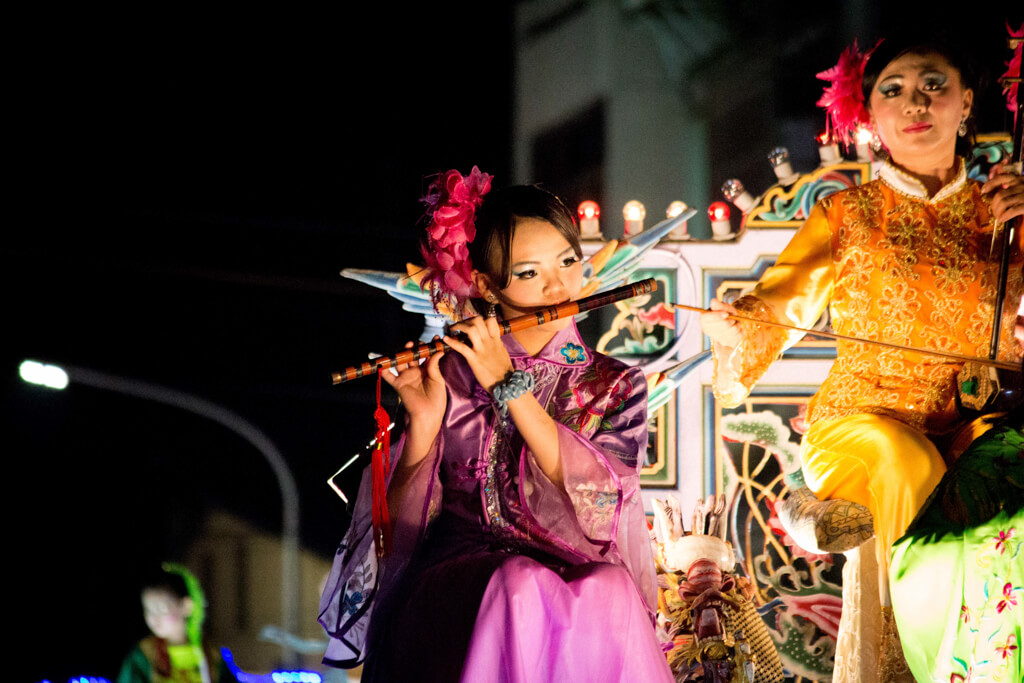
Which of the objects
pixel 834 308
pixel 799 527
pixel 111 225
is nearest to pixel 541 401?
pixel 799 527

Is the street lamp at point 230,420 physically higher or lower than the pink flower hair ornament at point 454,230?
lower

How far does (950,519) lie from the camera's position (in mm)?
2137

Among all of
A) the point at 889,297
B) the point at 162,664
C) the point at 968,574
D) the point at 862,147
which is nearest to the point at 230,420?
the point at 162,664

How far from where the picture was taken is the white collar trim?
2.72 m

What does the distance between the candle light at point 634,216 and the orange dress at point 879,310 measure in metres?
0.59

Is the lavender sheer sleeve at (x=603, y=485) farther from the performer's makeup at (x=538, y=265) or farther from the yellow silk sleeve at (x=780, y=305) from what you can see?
the yellow silk sleeve at (x=780, y=305)

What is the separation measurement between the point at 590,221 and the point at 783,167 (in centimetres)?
59

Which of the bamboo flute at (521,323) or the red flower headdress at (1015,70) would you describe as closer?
the bamboo flute at (521,323)

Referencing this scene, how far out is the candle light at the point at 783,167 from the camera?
10.8ft

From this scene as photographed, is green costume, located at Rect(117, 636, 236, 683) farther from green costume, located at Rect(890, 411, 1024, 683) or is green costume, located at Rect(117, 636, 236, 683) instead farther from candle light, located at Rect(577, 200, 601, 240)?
green costume, located at Rect(890, 411, 1024, 683)

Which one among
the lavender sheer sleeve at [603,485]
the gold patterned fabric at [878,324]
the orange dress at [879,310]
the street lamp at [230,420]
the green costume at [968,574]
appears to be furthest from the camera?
the street lamp at [230,420]

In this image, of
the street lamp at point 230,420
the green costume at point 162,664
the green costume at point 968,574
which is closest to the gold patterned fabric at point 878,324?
the green costume at point 968,574

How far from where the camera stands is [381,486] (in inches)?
88.8

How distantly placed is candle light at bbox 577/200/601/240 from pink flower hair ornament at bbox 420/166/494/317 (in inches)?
33.9
